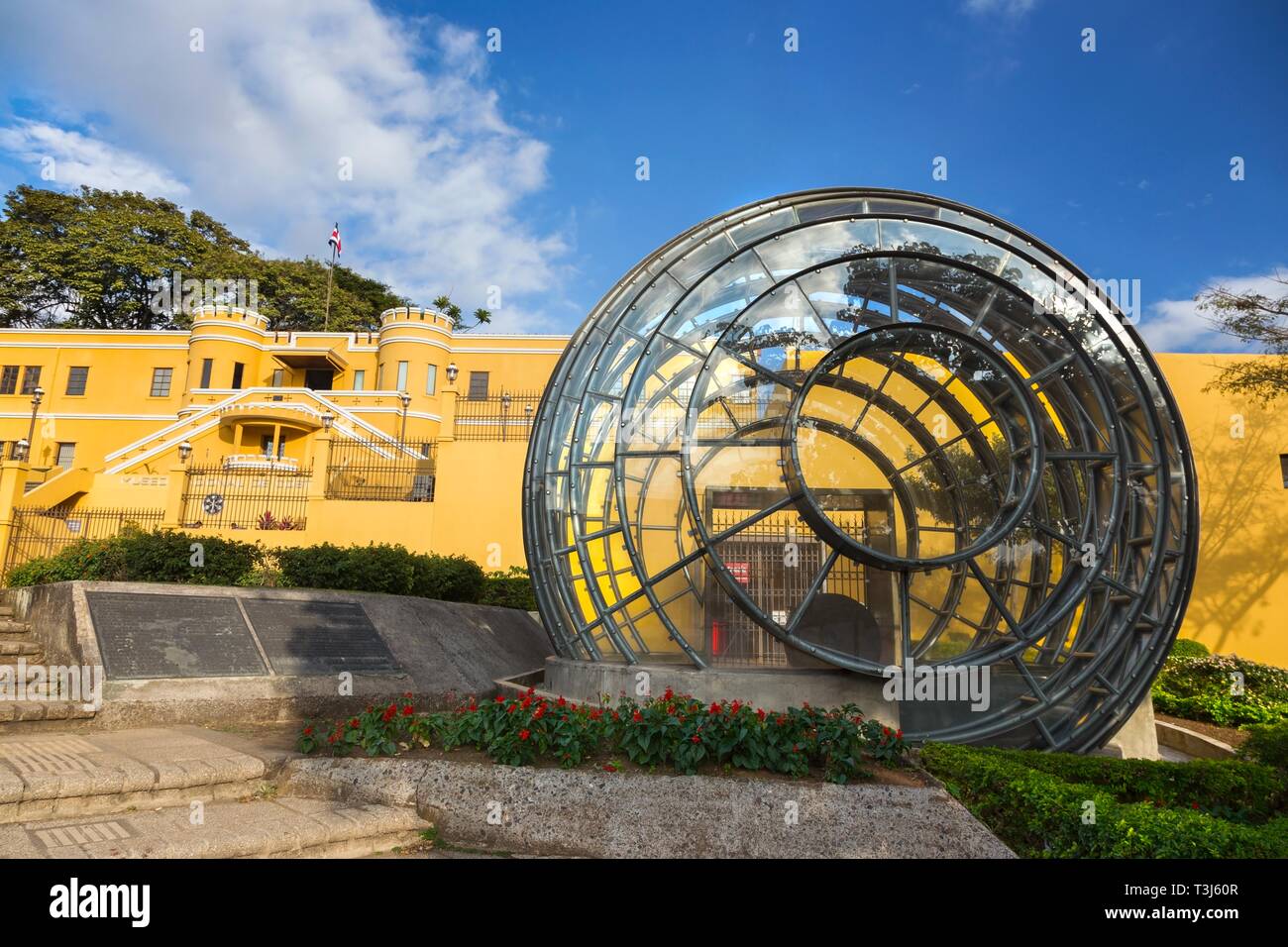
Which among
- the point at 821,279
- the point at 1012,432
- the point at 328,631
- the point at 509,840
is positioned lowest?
the point at 509,840

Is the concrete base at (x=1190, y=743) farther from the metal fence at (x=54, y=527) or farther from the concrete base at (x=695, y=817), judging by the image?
the metal fence at (x=54, y=527)

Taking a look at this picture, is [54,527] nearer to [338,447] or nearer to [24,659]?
[338,447]

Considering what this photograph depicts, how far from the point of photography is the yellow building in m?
18.1

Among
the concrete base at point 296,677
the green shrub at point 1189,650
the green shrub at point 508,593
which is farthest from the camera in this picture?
the green shrub at point 508,593

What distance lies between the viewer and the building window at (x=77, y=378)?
123 ft

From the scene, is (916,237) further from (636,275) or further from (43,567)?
(43,567)

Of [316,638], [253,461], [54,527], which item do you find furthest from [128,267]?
[316,638]

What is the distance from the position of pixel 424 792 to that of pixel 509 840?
847 mm

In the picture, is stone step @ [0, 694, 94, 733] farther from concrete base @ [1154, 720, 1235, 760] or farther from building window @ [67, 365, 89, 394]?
building window @ [67, 365, 89, 394]

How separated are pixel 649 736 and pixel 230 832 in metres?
2.95

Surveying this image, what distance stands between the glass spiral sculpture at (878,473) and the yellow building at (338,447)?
10.0 metres

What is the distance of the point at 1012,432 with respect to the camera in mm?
8250
